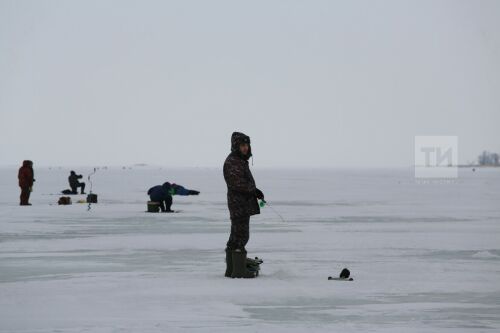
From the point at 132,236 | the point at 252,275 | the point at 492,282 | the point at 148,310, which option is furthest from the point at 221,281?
the point at 132,236

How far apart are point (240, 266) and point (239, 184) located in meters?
1.02

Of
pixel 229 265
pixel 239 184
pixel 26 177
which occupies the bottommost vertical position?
Result: pixel 229 265

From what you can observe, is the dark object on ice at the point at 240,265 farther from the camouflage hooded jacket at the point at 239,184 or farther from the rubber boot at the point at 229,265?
the camouflage hooded jacket at the point at 239,184

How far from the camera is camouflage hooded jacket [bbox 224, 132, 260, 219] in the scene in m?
11.8

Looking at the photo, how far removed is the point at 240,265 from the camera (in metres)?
11.7

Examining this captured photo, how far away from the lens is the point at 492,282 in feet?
36.8

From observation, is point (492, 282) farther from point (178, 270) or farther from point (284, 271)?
point (178, 270)

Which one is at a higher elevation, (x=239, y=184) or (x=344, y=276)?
(x=239, y=184)

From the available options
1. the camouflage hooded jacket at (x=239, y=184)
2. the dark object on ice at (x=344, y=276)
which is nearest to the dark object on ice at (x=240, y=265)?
the camouflage hooded jacket at (x=239, y=184)

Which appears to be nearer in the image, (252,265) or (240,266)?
(240,266)

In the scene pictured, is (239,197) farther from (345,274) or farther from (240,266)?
(345,274)

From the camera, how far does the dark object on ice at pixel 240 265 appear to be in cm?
1171

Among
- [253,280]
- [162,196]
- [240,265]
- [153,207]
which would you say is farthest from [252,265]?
[162,196]

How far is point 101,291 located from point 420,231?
11.0 metres
